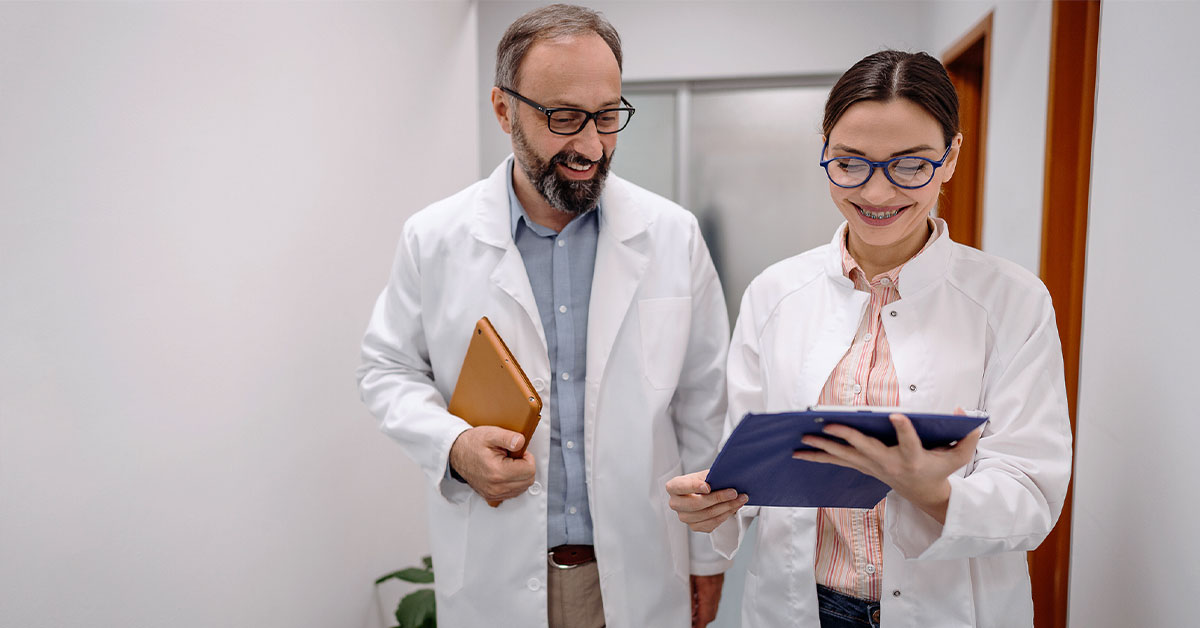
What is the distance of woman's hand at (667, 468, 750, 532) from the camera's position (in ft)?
3.73

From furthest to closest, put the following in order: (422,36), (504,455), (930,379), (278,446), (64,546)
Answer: (422,36), (278,446), (504,455), (64,546), (930,379)

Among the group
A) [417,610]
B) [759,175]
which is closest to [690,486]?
[417,610]

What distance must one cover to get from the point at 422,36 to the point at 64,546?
1.89 metres

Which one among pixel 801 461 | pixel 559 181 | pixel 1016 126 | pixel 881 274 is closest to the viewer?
pixel 801 461

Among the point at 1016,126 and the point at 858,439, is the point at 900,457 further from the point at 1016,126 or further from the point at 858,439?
the point at 1016,126

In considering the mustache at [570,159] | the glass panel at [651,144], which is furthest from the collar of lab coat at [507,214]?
the glass panel at [651,144]

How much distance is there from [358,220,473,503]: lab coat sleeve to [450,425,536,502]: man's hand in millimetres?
44

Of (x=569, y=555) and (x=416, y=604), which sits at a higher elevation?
(x=569, y=555)

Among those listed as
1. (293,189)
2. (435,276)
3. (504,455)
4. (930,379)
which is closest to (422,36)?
(293,189)

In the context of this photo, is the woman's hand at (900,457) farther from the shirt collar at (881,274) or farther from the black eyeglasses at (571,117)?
the black eyeglasses at (571,117)

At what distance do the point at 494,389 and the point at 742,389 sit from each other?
0.42 m

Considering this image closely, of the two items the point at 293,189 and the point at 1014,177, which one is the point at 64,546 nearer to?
the point at 293,189

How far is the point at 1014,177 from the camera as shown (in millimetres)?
2375

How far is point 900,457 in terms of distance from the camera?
3.10 ft
